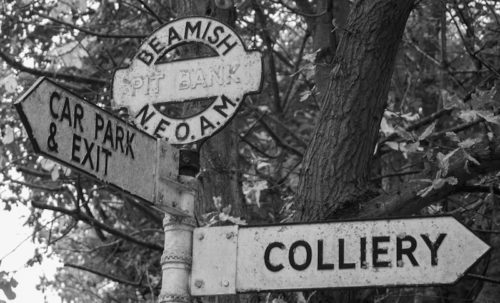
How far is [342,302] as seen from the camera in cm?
445

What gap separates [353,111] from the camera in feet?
15.5

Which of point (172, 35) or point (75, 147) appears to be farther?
point (172, 35)

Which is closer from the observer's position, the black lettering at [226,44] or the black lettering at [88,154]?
the black lettering at [88,154]

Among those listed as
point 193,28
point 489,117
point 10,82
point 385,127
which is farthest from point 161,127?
point 10,82

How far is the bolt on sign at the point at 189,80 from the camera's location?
11.3 ft

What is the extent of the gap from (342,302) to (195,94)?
4.62ft

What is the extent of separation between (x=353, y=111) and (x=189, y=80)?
4.56ft

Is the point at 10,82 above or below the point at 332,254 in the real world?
above

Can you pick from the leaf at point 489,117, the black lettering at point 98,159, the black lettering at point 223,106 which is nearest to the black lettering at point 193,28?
the black lettering at point 223,106

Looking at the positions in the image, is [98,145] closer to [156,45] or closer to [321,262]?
[156,45]

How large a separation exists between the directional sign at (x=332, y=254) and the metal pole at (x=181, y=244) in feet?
0.12

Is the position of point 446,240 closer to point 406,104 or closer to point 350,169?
point 350,169

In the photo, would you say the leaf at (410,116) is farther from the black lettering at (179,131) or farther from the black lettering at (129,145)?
the black lettering at (129,145)

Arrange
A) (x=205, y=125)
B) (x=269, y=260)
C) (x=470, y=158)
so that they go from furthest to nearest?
(x=470, y=158)
(x=205, y=125)
(x=269, y=260)
